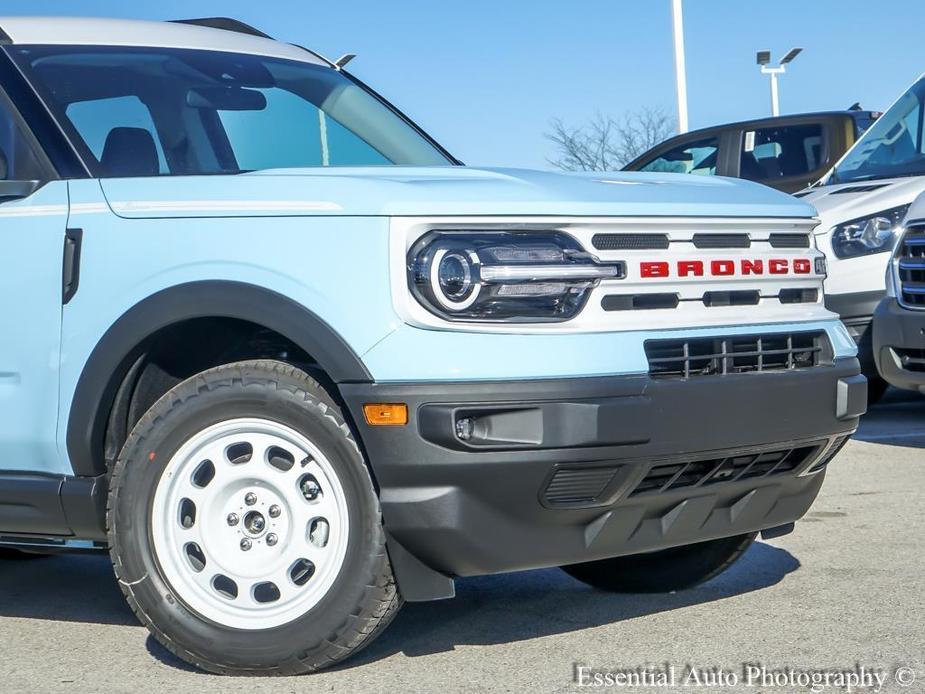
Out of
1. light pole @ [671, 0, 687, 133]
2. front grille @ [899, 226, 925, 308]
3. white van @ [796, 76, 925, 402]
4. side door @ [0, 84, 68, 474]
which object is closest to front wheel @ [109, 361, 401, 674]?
side door @ [0, 84, 68, 474]

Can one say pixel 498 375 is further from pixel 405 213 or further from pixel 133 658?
pixel 133 658

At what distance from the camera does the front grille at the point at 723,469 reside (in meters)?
3.77

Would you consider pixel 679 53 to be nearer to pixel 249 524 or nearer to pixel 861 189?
pixel 861 189

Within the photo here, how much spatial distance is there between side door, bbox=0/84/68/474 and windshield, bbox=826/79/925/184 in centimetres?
597

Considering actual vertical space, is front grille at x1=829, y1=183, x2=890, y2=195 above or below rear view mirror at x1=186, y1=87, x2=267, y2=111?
above

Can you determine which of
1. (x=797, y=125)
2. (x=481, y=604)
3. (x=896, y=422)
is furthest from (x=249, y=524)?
(x=797, y=125)

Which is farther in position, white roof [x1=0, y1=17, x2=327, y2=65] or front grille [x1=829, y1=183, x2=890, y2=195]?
front grille [x1=829, y1=183, x2=890, y2=195]

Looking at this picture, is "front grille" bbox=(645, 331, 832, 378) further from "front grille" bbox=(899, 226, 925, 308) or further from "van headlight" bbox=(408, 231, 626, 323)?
"front grille" bbox=(899, 226, 925, 308)

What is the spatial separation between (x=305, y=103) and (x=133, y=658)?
2151 mm

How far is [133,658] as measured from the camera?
13.4 feet

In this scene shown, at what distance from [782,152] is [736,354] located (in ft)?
26.2

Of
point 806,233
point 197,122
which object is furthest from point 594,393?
point 197,122

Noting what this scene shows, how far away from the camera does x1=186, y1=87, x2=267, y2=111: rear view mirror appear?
498cm

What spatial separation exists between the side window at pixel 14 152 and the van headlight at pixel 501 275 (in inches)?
52.0
